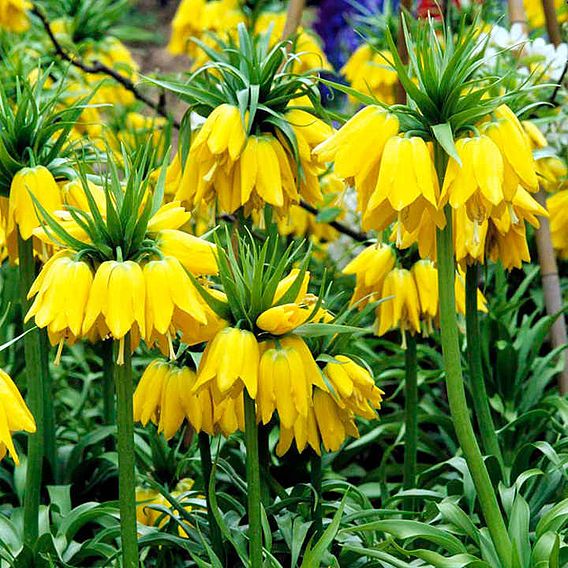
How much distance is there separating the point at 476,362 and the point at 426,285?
169 millimetres

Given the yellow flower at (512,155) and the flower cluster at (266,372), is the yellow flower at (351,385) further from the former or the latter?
the yellow flower at (512,155)

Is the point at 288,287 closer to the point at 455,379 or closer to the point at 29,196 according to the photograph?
the point at 455,379

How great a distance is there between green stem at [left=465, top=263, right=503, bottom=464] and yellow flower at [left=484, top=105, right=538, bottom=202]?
361 mm

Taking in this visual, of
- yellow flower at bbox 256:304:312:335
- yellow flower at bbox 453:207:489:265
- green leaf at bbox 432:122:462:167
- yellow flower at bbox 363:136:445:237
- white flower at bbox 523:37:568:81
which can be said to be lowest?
yellow flower at bbox 256:304:312:335

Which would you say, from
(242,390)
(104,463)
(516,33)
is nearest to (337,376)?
(242,390)

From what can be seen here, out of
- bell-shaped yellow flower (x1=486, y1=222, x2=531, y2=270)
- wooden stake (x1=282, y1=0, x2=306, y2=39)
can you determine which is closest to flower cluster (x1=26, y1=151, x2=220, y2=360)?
bell-shaped yellow flower (x1=486, y1=222, x2=531, y2=270)

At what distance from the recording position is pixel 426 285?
80.7 inches

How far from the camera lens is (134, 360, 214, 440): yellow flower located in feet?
5.29

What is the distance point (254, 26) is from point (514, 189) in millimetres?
2129

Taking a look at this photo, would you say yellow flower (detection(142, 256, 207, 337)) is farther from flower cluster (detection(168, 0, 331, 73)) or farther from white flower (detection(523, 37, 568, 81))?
flower cluster (detection(168, 0, 331, 73))

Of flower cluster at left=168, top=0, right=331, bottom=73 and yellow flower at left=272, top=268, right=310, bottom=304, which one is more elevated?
flower cluster at left=168, top=0, right=331, bottom=73

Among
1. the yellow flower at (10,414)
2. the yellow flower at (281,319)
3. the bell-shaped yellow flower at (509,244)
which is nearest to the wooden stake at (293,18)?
the bell-shaped yellow flower at (509,244)

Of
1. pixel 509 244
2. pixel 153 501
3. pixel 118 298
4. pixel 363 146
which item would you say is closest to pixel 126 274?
pixel 118 298

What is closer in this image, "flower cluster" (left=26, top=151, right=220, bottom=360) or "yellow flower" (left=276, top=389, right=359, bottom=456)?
"flower cluster" (left=26, top=151, right=220, bottom=360)
